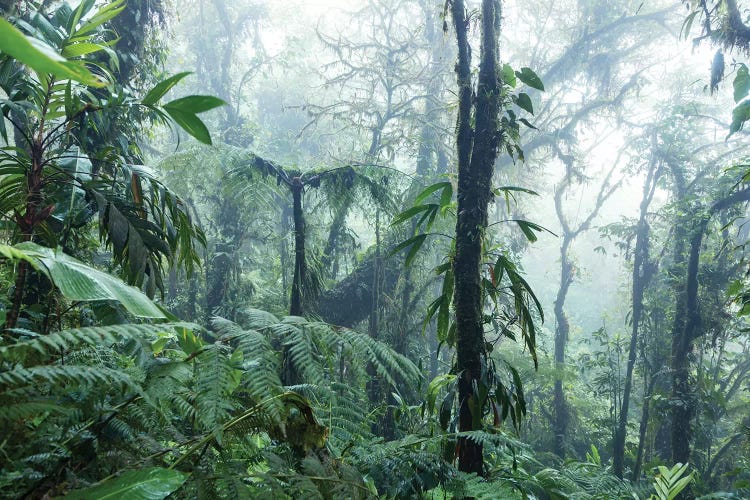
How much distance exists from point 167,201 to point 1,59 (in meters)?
0.79

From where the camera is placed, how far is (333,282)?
8.69m

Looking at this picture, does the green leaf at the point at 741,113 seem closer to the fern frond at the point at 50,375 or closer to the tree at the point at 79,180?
the tree at the point at 79,180

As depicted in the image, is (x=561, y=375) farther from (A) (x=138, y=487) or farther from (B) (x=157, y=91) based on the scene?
(A) (x=138, y=487)

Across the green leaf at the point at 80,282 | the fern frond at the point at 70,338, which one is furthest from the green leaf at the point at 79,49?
the fern frond at the point at 70,338

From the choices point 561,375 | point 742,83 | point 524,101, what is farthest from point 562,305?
point 524,101

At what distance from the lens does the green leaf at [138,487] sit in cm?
83

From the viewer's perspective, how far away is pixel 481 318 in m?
2.06

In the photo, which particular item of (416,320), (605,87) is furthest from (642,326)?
(605,87)

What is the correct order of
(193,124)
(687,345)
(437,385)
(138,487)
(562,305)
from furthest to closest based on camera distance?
(562,305) → (687,345) → (437,385) → (193,124) → (138,487)

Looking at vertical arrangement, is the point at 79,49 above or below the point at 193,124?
above

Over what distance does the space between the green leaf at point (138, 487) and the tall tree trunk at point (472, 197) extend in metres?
1.33

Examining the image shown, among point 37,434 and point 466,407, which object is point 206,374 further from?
point 466,407

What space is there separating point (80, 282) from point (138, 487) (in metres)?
0.45

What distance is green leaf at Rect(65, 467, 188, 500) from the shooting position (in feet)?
2.71
